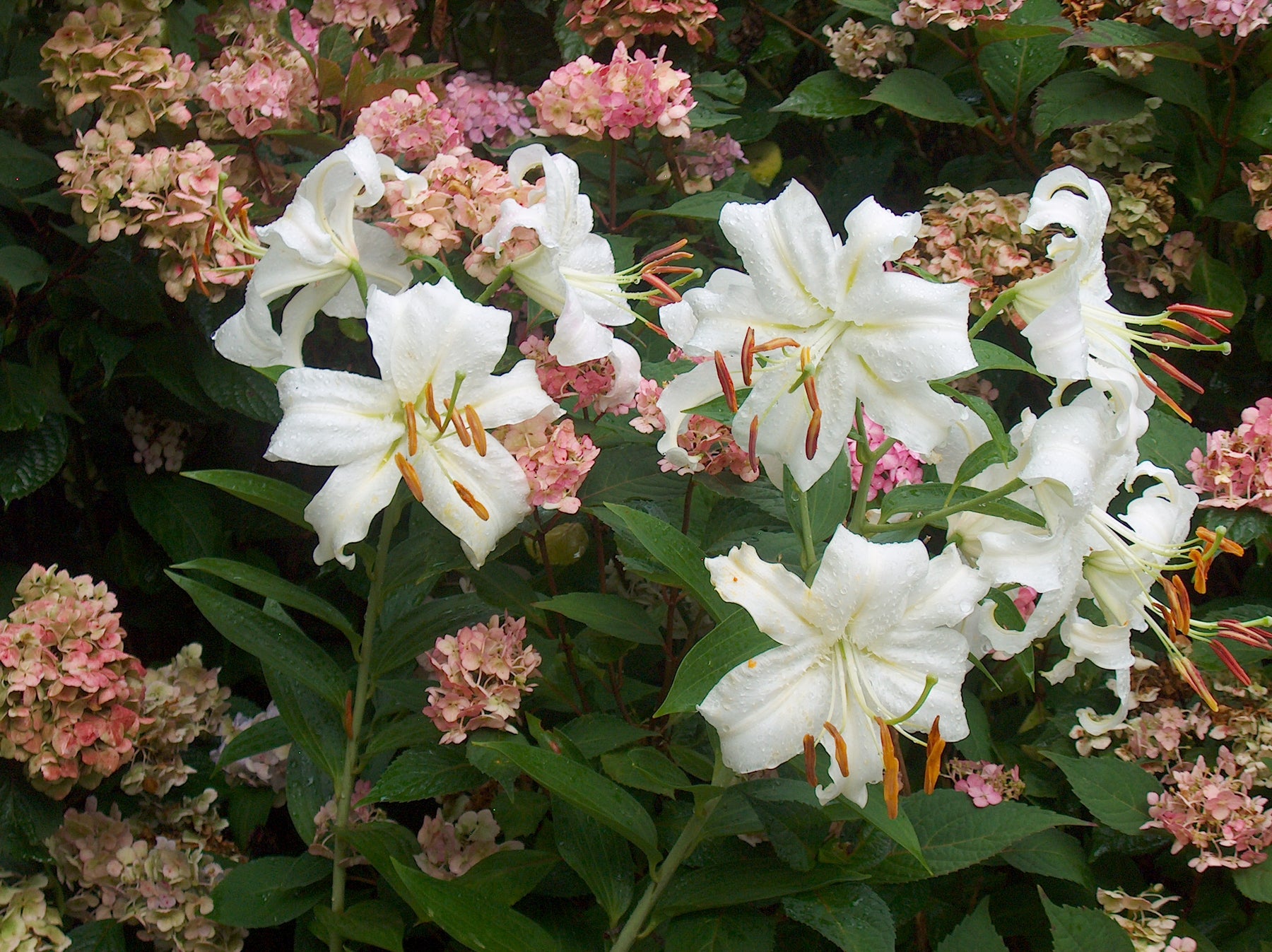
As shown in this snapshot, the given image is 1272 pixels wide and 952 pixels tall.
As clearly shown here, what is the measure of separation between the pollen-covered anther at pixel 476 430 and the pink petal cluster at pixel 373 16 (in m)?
0.93

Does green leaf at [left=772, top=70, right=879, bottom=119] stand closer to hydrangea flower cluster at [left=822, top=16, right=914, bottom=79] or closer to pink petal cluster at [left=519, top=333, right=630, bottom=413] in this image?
hydrangea flower cluster at [left=822, top=16, right=914, bottom=79]

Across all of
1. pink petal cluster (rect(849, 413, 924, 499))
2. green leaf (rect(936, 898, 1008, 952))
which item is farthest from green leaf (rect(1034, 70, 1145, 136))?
green leaf (rect(936, 898, 1008, 952))

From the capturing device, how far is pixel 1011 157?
68.3 inches

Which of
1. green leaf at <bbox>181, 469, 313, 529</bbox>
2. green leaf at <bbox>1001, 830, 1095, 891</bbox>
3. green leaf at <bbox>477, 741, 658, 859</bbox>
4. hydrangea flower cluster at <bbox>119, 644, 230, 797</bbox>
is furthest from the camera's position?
hydrangea flower cluster at <bbox>119, 644, 230, 797</bbox>

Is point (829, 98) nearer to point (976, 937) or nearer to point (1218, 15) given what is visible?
point (1218, 15)

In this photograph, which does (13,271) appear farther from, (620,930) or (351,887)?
(620,930)

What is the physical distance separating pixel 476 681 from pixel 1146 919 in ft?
2.44

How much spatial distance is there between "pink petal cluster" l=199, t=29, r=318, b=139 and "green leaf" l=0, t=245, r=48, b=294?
252mm

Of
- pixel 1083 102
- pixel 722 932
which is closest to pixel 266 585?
pixel 722 932

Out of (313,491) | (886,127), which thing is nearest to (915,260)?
(886,127)

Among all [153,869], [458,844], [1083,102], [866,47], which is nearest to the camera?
[458,844]

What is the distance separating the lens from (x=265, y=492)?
3.29 ft

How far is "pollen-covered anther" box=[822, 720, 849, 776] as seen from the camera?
0.73 m

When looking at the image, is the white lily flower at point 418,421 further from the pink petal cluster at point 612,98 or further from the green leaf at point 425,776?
the pink petal cluster at point 612,98
